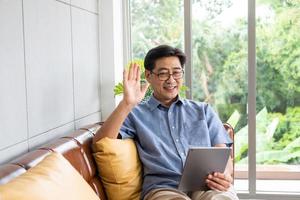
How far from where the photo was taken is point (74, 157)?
1.85 metres

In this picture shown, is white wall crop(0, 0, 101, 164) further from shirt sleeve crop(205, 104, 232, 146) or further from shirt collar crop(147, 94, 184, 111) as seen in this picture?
shirt sleeve crop(205, 104, 232, 146)

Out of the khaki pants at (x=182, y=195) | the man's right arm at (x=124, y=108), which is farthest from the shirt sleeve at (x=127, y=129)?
the khaki pants at (x=182, y=195)

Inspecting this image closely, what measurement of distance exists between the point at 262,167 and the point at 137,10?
182 centimetres

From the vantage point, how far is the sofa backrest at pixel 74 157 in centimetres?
149

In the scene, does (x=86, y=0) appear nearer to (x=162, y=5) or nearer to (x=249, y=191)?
(x=162, y=5)

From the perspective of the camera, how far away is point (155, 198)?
1.98m

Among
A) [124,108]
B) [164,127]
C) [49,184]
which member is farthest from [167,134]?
[49,184]

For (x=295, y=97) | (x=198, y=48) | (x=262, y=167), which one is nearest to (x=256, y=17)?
(x=198, y=48)

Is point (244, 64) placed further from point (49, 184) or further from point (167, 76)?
point (49, 184)

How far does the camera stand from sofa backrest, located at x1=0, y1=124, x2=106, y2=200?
149 centimetres

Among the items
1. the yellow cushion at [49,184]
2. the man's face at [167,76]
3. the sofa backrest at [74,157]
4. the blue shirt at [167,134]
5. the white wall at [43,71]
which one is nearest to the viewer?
the yellow cushion at [49,184]

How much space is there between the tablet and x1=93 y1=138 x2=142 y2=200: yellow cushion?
0.27 metres

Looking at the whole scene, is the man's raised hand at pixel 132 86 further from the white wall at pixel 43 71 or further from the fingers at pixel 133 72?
the white wall at pixel 43 71

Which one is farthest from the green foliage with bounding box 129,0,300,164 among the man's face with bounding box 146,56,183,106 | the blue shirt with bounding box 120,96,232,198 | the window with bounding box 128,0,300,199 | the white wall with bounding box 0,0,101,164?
the man's face with bounding box 146,56,183,106
